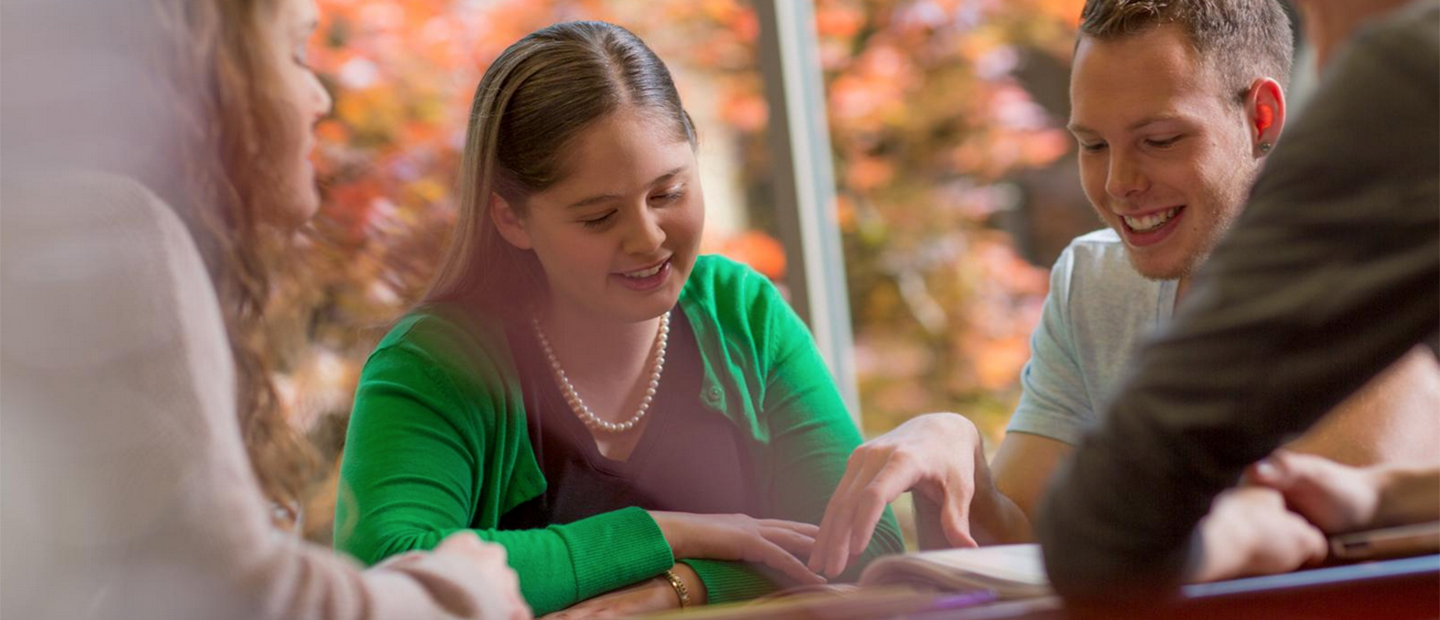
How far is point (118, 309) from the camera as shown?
584 mm

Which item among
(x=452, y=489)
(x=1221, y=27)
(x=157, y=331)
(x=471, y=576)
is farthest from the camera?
(x=1221, y=27)

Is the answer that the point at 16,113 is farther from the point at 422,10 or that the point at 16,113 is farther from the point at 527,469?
the point at 422,10

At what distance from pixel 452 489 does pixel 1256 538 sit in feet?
1.48

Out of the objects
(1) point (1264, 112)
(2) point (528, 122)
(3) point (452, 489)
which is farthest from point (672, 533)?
(1) point (1264, 112)

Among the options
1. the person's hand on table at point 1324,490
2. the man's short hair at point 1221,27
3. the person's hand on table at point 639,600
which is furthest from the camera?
the man's short hair at point 1221,27

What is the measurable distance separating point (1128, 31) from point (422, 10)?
843mm

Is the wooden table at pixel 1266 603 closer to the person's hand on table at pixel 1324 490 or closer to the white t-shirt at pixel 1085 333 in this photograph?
the person's hand on table at pixel 1324 490

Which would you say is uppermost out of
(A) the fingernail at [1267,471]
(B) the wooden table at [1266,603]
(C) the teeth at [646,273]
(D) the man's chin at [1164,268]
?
(C) the teeth at [646,273]

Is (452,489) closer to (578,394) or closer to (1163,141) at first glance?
(578,394)

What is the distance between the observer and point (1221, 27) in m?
0.91

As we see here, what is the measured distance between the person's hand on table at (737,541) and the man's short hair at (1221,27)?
396 millimetres

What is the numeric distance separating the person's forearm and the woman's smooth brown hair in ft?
1.52

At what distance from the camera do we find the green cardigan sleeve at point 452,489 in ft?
2.54

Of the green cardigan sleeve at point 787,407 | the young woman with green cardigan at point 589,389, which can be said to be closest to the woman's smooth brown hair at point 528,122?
the young woman with green cardigan at point 589,389
